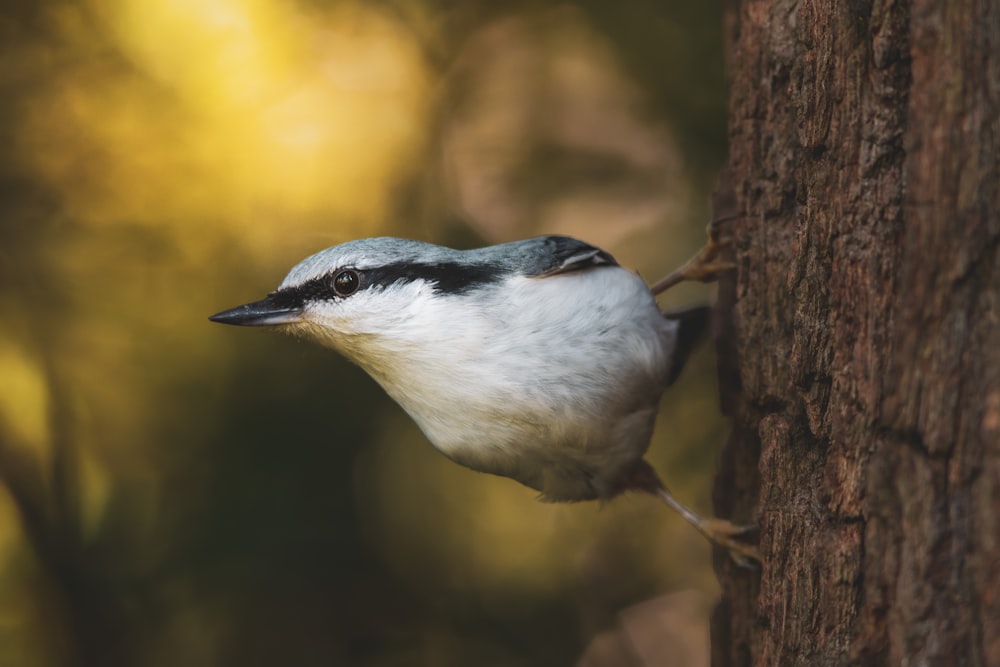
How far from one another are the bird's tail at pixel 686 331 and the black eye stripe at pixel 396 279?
0.68 meters

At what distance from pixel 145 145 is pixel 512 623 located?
217cm

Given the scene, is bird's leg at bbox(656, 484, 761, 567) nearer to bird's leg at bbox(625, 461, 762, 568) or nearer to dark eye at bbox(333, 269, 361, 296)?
bird's leg at bbox(625, 461, 762, 568)

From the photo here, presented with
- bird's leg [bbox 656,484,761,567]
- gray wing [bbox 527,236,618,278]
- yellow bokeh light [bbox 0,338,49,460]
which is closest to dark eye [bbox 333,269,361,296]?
gray wing [bbox 527,236,618,278]

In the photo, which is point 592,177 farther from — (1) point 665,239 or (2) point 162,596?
(2) point 162,596

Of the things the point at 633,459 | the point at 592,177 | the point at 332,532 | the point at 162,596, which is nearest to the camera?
the point at 633,459

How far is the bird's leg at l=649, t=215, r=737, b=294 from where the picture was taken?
100 inches

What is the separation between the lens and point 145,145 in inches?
124

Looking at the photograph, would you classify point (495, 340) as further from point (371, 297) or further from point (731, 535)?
point (731, 535)

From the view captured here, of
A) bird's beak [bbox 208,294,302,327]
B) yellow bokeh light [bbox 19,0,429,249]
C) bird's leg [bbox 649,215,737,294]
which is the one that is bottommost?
bird's beak [bbox 208,294,302,327]

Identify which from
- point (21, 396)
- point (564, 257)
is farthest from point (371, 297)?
point (21, 396)

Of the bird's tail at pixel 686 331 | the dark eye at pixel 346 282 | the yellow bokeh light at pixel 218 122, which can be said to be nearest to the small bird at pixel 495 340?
the dark eye at pixel 346 282

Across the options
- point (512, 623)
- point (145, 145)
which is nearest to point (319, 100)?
point (145, 145)

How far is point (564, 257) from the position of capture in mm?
2320

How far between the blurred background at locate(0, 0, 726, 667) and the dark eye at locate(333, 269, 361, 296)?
0.91 m
